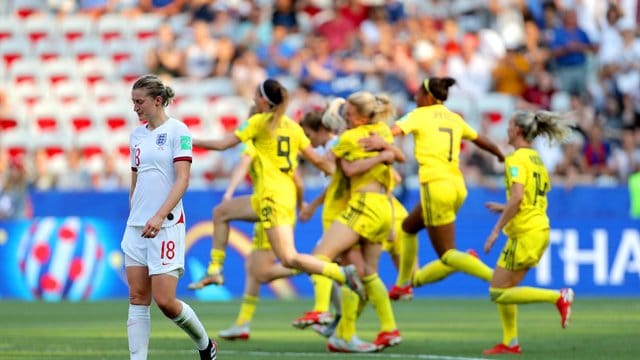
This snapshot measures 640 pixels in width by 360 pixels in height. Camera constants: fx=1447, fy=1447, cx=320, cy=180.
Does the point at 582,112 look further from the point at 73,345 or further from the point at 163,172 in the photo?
the point at 163,172

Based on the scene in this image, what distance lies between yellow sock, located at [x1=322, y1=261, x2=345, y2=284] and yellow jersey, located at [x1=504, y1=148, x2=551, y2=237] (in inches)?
61.5

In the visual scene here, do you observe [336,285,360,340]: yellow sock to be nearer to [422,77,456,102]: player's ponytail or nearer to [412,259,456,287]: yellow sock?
[412,259,456,287]: yellow sock

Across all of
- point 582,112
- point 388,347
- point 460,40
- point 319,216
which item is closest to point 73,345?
point 388,347

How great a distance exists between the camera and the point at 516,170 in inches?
491

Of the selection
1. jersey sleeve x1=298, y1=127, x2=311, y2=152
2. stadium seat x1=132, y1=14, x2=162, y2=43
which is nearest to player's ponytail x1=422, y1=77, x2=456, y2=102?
jersey sleeve x1=298, y1=127, x2=311, y2=152

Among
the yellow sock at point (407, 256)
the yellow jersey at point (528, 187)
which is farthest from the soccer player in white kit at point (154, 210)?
the yellow sock at point (407, 256)

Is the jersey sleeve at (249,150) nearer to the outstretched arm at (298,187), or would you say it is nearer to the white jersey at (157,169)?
the outstretched arm at (298,187)

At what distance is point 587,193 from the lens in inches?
869

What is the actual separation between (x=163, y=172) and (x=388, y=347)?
4057mm

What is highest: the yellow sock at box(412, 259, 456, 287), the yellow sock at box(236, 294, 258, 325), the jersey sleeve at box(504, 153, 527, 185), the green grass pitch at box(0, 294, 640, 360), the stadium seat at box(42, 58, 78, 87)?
the stadium seat at box(42, 58, 78, 87)

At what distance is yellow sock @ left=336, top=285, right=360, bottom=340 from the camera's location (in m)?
12.8

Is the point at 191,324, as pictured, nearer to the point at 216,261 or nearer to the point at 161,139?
the point at 161,139

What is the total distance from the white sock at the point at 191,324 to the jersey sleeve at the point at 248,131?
11.7 ft

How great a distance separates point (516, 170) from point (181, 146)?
12.3 ft
